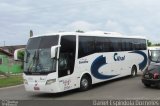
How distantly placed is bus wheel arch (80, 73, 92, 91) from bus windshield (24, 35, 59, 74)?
276 cm

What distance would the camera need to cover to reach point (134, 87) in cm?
2081

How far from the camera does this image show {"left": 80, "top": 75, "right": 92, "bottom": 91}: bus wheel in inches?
779

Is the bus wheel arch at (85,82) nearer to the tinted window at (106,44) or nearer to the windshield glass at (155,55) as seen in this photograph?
the tinted window at (106,44)

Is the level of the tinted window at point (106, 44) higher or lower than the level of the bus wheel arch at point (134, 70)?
higher

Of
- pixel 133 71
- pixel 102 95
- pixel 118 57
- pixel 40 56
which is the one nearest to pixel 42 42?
pixel 40 56

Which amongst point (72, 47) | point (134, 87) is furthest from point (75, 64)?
point (134, 87)

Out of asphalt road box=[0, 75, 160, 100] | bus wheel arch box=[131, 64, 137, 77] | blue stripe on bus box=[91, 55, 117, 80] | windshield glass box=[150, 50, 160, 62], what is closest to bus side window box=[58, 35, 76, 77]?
asphalt road box=[0, 75, 160, 100]

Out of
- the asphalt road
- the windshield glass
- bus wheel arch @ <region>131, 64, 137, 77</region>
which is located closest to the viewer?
the asphalt road

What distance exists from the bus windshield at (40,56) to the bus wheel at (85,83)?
109 inches

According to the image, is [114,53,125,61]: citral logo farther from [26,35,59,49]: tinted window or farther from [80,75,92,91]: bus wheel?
[26,35,59,49]: tinted window

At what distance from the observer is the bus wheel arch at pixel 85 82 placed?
1982cm

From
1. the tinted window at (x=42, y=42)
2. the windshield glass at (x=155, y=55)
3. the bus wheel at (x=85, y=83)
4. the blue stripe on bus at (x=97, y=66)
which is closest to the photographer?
the tinted window at (x=42, y=42)

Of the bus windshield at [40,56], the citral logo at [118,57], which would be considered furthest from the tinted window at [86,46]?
the citral logo at [118,57]

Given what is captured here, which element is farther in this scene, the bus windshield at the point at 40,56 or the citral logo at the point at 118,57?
the citral logo at the point at 118,57
